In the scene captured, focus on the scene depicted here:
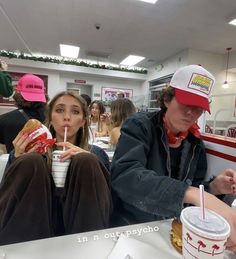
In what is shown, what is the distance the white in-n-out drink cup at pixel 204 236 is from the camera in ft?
1.48

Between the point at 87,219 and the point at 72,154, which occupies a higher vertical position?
the point at 72,154

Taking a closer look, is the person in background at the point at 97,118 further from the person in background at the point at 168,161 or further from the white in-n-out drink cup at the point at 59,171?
the white in-n-out drink cup at the point at 59,171

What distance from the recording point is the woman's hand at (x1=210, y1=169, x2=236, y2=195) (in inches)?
35.2

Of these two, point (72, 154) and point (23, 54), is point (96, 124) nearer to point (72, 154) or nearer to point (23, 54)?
point (72, 154)

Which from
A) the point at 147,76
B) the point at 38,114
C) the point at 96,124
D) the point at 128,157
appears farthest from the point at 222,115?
the point at 128,157

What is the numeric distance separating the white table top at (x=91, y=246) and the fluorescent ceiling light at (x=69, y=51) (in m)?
6.42

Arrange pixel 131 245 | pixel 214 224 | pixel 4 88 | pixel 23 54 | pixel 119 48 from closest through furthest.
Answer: pixel 214 224 → pixel 131 245 → pixel 4 88 → pixel 119 48 → pixel 23 54

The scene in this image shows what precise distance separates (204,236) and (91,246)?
31 centimetres

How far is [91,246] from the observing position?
598 mm

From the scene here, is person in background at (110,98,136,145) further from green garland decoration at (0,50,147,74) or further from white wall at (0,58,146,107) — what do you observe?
green garland decoration at (0,50,147,74)

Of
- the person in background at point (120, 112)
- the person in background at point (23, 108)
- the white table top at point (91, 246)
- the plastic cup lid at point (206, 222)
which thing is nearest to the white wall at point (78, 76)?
the person in background at point (120, 112)

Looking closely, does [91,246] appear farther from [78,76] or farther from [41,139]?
[78,76]

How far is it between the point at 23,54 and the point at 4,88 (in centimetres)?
620

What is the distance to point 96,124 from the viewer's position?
381 centimetres
